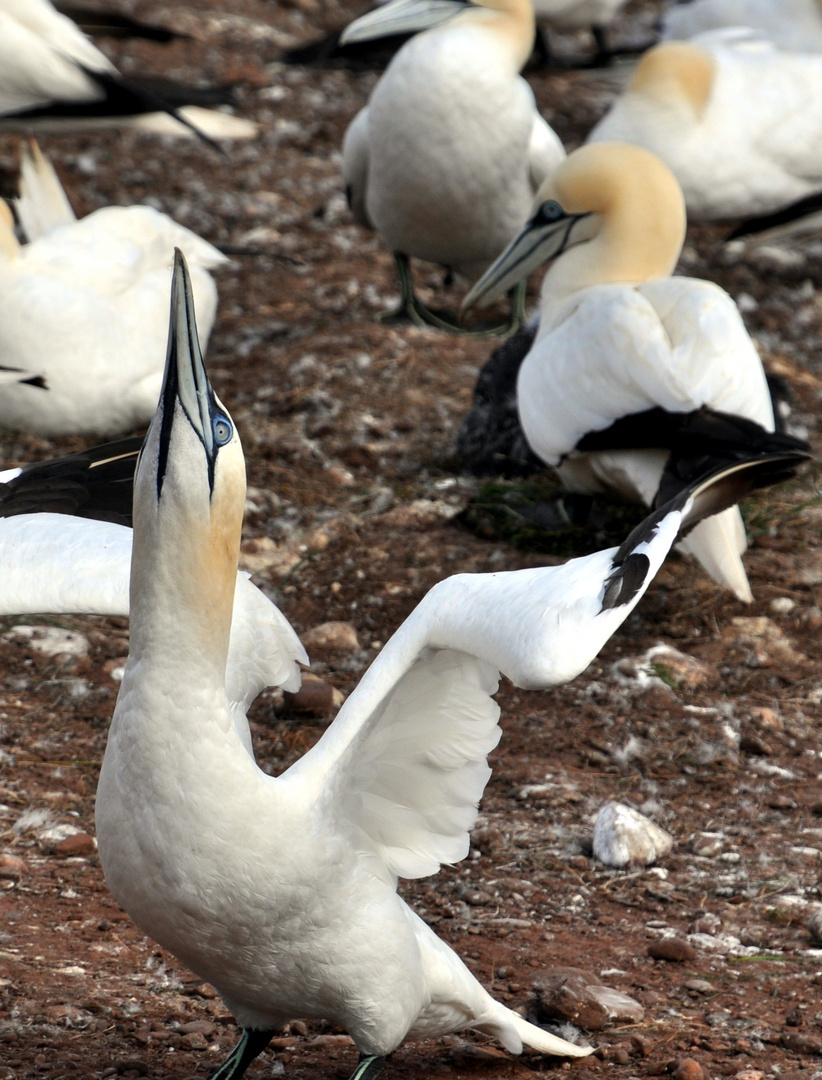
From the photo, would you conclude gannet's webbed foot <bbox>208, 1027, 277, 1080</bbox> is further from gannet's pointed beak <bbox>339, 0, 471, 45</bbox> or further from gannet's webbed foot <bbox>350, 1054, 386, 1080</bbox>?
gannet's pointed beak <bbox>339, 0, 471, 45</bbox>

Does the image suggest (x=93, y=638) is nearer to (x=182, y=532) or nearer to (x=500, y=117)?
(x=182, y=532)

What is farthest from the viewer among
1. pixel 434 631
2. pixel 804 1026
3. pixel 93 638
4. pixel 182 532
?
pixel 93 638

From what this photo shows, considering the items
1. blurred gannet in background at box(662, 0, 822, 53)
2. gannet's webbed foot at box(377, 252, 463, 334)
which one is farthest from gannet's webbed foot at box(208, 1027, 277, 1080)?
blurred gannet in background at box(662, 0, 822, 53)

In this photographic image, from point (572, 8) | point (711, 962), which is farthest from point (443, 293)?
point (711, 962)

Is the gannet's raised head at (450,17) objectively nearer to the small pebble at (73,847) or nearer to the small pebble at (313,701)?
the small pebble at (313,701)

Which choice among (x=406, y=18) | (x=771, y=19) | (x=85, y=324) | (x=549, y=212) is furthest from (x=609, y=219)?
(x=771, y=19)

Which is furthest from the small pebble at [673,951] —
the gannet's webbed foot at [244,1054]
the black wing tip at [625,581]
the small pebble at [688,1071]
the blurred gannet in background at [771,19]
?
the blurred gannet in background at [771,19]

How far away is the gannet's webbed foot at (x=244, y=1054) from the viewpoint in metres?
2.29

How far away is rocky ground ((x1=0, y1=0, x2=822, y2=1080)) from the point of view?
99.3 inches

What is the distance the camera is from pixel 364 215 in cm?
642

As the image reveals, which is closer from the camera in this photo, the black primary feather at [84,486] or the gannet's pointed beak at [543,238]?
the black primary feather at [84,486]

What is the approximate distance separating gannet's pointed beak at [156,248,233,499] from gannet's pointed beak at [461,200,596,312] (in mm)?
2975

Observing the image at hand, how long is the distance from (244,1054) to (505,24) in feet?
14.9

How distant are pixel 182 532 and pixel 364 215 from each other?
15.5ft
